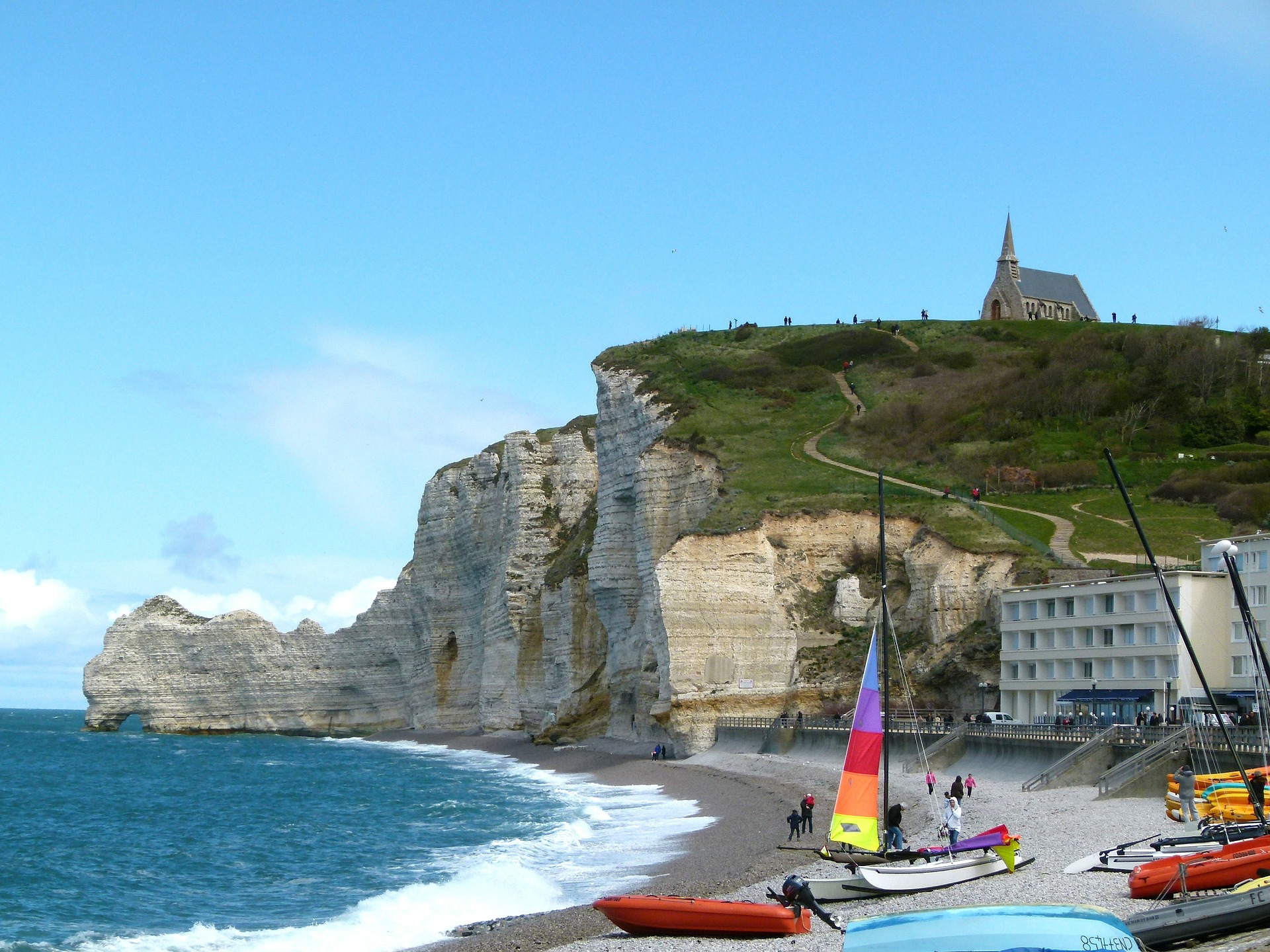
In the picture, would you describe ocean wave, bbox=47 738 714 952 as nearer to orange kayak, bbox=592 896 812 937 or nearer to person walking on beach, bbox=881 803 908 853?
orange kayak, bbox=592 896 812 937

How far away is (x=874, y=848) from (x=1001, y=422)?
73.9 m

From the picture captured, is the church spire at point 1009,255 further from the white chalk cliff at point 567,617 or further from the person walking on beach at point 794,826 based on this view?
the person walking on beach at point 794,826

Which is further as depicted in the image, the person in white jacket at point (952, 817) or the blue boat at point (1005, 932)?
the person in white jacket at point (952, 817)

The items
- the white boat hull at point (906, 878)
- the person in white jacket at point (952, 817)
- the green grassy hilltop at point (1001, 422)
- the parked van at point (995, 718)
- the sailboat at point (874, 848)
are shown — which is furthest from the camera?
the green grassy hilltop at point (1001, 422)

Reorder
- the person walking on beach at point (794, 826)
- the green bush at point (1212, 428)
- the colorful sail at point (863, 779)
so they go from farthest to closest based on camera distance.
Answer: the green bush at point (1212, 428), the person walking on beach at point (794, 826), the colorful sail at point (863, 779)

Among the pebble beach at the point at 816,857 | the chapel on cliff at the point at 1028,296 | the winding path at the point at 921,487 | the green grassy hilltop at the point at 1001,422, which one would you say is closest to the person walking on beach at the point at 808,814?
the pebble beach at the point at 816,857

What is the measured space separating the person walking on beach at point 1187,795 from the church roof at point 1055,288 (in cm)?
12429

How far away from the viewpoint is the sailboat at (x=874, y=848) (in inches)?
975

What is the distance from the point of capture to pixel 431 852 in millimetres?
41094

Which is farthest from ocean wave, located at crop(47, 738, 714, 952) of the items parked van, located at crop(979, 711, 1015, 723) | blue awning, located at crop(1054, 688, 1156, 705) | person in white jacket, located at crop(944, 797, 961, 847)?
blue awning, located at crop(1054, 688, 1156, 705)

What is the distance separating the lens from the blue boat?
1330 centimetres

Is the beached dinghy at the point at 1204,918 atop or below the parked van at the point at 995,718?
below

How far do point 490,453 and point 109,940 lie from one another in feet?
284

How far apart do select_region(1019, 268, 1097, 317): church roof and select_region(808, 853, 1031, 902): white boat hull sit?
421 feet
